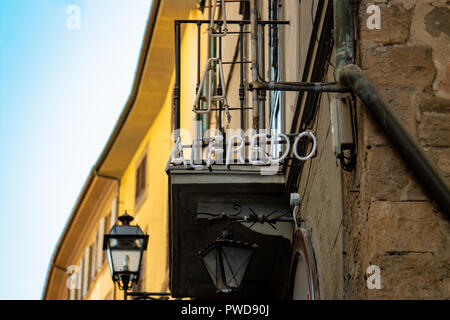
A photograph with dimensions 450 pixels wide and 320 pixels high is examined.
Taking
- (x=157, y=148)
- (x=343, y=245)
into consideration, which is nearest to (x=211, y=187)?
(x=343, y=245)

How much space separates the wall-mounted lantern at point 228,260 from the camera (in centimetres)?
865

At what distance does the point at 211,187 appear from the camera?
915 cm

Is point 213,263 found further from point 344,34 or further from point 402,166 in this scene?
point 402,166

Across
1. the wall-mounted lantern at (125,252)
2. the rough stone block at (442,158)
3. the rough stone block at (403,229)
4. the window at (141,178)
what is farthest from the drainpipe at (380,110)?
the window at (141,178)

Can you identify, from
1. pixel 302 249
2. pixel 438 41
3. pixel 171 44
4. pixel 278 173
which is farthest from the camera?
pixel 171 44

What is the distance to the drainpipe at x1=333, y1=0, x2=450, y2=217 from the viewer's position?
5301 millimetres

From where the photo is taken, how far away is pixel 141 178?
23734mm

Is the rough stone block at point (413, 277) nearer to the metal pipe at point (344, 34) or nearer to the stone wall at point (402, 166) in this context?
the stone wall at point (402, 166)

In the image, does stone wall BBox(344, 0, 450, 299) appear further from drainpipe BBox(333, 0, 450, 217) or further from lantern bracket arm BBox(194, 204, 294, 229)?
lantern bracket arm BBox(194, 204, 294, 229)

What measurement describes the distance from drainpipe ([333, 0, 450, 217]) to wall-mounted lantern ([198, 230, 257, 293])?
306 cm

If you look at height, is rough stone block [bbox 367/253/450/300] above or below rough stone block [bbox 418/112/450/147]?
below

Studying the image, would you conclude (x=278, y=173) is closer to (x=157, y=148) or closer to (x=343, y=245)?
Answer: (x=343, y=245)

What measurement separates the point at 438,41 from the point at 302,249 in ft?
7.83

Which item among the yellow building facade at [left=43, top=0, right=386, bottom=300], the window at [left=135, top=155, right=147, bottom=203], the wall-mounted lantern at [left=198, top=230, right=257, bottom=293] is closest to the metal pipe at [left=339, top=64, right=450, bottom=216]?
the yellow building facade at [left=43, top=0, right=386, bottom=300]
